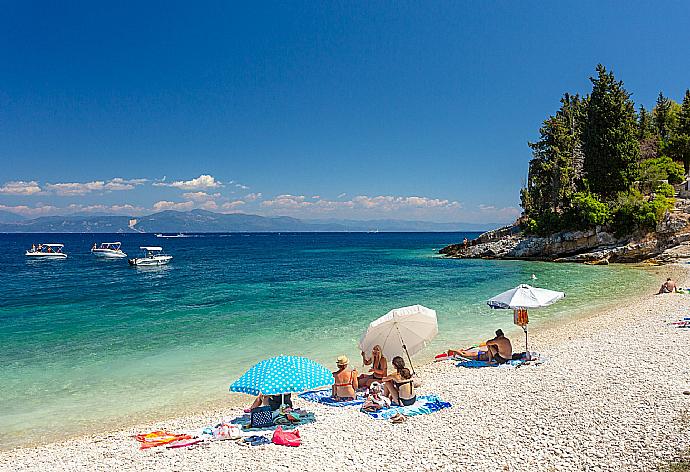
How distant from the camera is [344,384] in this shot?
433 inches

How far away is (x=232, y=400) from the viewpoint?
12.3m

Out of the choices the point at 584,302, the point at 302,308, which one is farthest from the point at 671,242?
the point at 302,308

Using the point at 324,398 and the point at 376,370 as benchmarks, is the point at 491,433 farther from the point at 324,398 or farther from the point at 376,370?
the point at 324,398

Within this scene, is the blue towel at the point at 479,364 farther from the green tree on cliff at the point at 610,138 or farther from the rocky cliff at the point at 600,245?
the green tree on cliff at the point at 610,138

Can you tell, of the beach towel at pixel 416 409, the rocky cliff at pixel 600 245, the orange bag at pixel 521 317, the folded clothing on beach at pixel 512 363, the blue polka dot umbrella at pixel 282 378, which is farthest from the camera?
the rocky cliff at pixel 600 245

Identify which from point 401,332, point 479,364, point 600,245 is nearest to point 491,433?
point 401,332

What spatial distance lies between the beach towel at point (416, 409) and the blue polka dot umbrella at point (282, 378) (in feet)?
4.65

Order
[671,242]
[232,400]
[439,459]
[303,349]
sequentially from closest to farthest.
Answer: [439,459]
[232,400]
[303,349]
[671,242]

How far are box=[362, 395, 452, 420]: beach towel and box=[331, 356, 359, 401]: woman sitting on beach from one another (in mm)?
927

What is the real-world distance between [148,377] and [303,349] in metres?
5.39

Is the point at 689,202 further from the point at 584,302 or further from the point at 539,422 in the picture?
the point at 539,422

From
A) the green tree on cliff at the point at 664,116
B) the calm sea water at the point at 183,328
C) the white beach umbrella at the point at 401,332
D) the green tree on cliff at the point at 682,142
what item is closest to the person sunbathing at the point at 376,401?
the white beach umbrella at the point at 401,332

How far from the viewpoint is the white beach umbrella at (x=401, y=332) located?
38.7 ft

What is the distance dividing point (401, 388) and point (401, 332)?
196 cm
